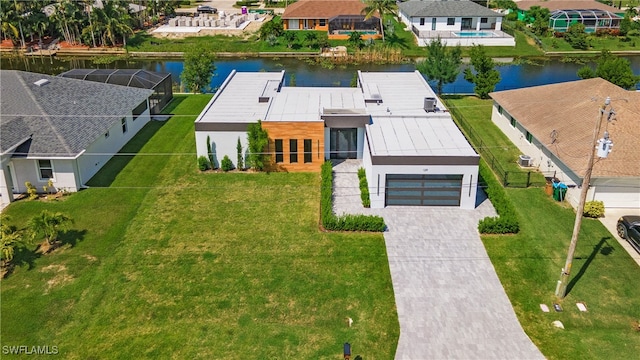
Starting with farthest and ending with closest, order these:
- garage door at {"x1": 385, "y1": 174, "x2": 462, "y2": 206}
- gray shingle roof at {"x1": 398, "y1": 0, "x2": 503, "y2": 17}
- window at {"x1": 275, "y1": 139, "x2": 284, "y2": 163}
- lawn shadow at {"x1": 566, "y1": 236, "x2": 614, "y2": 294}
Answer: gray shingle roof at {"x1": 398, "y1": 0, "x2": 503, "y2": 17} → window at {"x1": 275, "y1": 139, "x2": 284, "y2": 163} → garage door at {"x1": 385, "y1": 174, "x2": 462, "y2": 206} → lawn shadow at {"x1": 566, "y1": 236, "x2": 614, "y2": 294}

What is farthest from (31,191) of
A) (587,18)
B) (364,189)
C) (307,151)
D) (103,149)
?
(587,18)

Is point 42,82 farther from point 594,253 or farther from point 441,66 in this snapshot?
point 594,253

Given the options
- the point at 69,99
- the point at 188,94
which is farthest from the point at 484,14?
the point at 69,99

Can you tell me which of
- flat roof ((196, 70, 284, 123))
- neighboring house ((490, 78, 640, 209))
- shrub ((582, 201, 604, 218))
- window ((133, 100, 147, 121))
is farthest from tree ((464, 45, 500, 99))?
window ((133, 100, 147, 121))

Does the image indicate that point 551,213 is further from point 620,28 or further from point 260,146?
point 620,28

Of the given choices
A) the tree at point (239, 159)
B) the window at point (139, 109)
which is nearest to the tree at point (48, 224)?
the tree at point (239, 159)

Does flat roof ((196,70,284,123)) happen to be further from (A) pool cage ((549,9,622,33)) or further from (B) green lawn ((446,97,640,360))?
(A) pool cage ((549,9,622,33))

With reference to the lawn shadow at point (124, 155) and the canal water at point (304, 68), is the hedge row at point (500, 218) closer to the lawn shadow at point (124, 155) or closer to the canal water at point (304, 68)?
the lawn shadow at point (124, 155)
